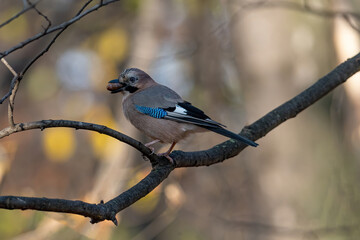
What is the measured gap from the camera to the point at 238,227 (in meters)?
8.54

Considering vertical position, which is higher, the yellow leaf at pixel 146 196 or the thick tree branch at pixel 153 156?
the yellow leaf at pixel 146 196

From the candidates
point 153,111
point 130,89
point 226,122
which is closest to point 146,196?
point 130,89

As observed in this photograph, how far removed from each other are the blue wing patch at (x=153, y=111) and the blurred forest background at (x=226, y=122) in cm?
202

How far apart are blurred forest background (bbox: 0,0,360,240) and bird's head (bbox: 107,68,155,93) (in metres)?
1.66

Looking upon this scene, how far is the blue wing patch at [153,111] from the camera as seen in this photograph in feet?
16.3

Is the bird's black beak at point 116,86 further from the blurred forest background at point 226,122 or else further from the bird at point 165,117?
the blurred forest background at point 226,122

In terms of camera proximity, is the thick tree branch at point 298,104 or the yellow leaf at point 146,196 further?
the yellow leaf at point 146,196

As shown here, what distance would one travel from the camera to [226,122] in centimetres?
1021

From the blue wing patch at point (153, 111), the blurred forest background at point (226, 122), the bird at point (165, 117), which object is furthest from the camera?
the blurred forest background at point (226, 122)

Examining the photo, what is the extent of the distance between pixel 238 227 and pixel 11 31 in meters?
5.74

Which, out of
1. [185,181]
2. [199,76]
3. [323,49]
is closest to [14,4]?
[199,76]

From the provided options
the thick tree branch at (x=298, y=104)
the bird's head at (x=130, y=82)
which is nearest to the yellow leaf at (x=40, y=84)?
the bird's head at (x=130, y=82)

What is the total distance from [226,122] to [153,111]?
530 centimetres

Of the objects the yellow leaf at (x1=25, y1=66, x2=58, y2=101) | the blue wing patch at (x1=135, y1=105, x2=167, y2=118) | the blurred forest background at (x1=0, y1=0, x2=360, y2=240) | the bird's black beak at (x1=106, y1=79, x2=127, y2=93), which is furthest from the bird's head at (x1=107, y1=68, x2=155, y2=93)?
the yellow leaf at (x1=25, y1=66, x2=58, y2=101)
